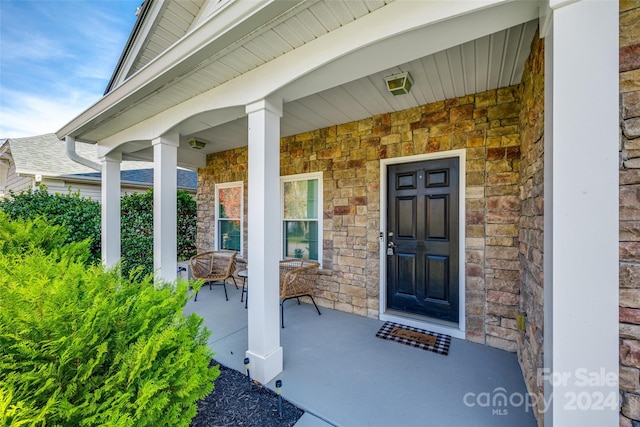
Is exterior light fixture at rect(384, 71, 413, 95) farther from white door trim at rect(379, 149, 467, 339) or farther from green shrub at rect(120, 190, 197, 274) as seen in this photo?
green shrub at rect(120, 190, 197, 274)

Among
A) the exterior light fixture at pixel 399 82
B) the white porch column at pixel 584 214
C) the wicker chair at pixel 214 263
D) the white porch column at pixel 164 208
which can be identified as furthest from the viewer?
the wicker chair at pixel 214 263

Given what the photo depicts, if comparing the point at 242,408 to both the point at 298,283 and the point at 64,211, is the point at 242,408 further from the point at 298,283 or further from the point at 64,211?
the point at 64,211

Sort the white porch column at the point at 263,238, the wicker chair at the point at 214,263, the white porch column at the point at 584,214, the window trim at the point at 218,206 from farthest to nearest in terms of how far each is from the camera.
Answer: the window trim at the point at 218,206, the wicker chair at the point at 214,263, the white porch column at the point at 263,238, the white porch column at the point at 584,214

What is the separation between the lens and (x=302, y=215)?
4168mm

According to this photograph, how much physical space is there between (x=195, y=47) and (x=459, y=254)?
323 centimetres

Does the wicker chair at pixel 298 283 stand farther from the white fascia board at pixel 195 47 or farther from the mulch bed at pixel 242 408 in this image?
the white fascia board at pixel 195 47

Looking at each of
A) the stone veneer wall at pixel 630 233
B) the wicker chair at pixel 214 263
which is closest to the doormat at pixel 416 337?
the stone veneer wall at pixel 630 233

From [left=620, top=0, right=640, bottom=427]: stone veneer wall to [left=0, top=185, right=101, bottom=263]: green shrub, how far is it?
5.70 metres

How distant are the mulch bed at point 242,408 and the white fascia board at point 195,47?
105 inches

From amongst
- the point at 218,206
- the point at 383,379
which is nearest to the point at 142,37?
the point at 218,206

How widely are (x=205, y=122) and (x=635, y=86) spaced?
3285 millimetres

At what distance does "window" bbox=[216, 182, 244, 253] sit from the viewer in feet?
16.7

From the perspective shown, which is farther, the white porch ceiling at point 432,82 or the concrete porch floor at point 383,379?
the white porch ceiling at point 432,82

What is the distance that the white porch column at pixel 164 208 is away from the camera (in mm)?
3078
